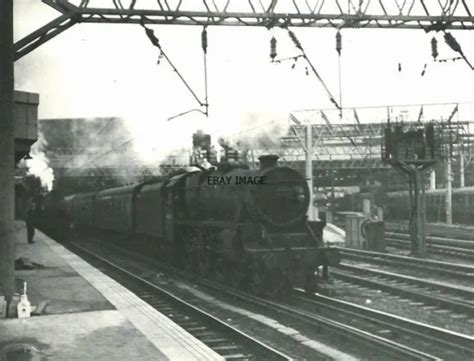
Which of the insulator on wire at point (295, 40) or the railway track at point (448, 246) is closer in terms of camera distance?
the insulator on wire at point (295, 40)

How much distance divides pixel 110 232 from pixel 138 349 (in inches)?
858

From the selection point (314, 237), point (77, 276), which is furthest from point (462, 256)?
point (77, 276)

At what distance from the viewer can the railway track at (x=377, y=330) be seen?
7.07 m

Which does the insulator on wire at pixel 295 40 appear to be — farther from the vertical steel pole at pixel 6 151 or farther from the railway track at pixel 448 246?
the railway track at pixel 448 246

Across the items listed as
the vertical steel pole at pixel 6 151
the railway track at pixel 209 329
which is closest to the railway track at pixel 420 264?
the railway track at pixel 209 329

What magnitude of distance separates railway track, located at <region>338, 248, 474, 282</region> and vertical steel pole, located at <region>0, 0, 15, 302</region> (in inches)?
390

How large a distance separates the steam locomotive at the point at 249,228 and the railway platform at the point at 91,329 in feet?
8.63

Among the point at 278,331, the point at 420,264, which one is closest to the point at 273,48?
the point at 278,331

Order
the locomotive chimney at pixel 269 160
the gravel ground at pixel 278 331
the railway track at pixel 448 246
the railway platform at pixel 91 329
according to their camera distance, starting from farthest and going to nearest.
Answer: the railway track at pixel 448 246 → the locomotive chimney at pixel 269 160 → the gravel ground at pixel 278 331 → the railway platform at pixel 91 329

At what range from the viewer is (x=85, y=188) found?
5253cm

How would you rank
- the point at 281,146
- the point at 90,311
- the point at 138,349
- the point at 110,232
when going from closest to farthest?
the point at 138,349, the point at 90,311, the point at 110,232, the point at 281,146

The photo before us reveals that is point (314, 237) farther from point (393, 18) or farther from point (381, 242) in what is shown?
point (381, 242)

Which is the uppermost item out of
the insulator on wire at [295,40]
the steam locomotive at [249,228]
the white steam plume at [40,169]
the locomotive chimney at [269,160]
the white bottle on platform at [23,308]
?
the insulator on wire at [295,40]

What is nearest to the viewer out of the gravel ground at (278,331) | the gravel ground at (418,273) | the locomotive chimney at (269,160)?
the gravel ground at (278,331)
